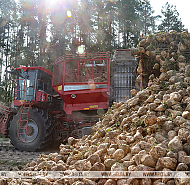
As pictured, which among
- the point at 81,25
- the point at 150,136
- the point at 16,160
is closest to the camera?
the point at 150,136

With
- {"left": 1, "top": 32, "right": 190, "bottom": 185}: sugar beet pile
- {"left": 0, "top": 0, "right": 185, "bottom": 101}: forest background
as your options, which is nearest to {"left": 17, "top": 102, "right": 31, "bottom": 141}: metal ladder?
{"left": 1, "top": 32, "right": 190, "bottom": 185}: sugar beet pile

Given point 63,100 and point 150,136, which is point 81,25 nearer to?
point 63,100

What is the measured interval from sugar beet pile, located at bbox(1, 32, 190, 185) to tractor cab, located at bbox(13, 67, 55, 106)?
402cm

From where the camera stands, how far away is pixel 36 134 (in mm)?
Answer: 7008

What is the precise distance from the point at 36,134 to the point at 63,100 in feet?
5.03

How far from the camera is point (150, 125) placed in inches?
121

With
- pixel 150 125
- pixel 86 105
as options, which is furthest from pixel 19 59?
pixel 150 125

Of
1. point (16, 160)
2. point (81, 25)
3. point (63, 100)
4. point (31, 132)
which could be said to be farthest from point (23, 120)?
point (81, 25)

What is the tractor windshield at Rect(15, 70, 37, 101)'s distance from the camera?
26.0 feet

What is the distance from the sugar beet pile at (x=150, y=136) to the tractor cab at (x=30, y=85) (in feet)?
13.2

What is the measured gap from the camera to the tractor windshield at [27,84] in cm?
791

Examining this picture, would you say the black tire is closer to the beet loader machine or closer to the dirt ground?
the beet loader machine

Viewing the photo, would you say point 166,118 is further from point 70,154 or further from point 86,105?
point 86,105

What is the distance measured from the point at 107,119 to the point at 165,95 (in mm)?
1329
